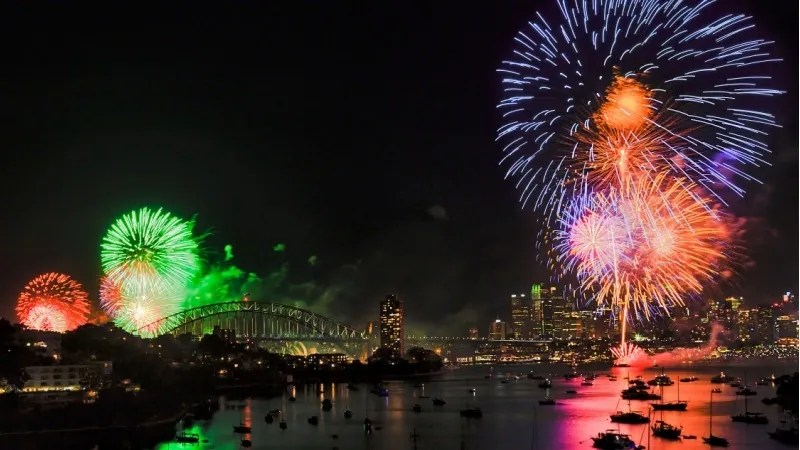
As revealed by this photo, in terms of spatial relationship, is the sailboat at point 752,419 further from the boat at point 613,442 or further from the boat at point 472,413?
the boat at point 472,413

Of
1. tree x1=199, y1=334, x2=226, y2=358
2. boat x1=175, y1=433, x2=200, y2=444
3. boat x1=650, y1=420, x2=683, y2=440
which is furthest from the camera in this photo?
tree x1=199, y1=334, x2=226, y2=358

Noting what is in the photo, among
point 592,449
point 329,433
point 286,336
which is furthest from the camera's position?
point 286,336

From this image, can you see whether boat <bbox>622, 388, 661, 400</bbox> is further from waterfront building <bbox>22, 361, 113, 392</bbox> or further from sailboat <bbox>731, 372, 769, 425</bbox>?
waterfront building <bbox>22, 361, 113, 392</bbox>

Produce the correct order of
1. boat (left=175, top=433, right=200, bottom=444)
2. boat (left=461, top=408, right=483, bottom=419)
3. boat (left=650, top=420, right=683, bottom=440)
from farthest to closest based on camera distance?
1. boat (left=461, top=408, right=483, bottom=419)
2. boat (left=175, top=433, right=200, bottom=444)
3. boat (left=650, top=420, right=683, bottom=440)

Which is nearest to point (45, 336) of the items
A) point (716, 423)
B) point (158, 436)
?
point (158, 436)

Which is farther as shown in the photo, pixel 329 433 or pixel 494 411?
pixel 494 411

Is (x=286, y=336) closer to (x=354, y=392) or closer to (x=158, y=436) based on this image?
(x=354, y=392)

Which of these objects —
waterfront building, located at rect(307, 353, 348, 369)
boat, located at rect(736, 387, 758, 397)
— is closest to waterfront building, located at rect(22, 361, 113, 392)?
boat, located at rect(736, 387, 758, 397)

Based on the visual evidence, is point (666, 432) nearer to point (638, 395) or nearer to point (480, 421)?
point (480, 421)

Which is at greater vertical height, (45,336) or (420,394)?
(45,336)
